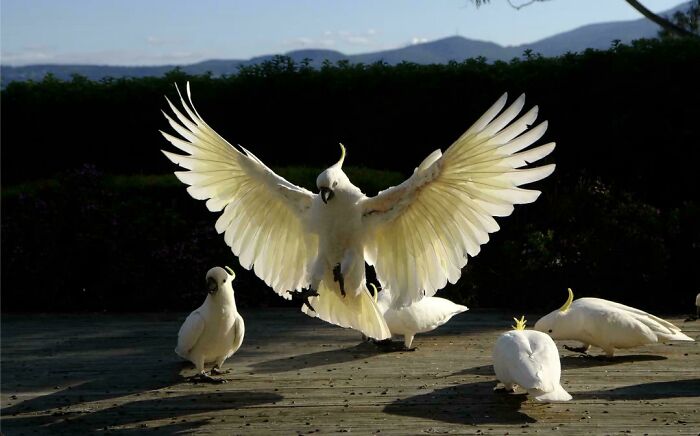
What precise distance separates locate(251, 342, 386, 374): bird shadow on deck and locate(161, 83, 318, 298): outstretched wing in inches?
20.5

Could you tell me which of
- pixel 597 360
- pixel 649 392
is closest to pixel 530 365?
pixel 649 392

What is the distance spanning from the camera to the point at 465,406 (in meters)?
5.03

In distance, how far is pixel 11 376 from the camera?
600 centimetres

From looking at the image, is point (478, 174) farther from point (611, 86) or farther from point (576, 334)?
point (611, 86)

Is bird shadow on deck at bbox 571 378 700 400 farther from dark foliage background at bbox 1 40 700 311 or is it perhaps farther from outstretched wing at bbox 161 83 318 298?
dark foliage background at bbox 1 40 700 311

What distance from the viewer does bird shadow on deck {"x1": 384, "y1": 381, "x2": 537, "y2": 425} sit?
15.7 ft

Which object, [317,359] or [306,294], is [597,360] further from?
[306,294]

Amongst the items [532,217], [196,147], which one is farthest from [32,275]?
[532,217]

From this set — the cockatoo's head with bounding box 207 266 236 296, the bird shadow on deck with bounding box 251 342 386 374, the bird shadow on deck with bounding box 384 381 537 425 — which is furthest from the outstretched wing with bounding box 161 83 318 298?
the bird shadow on deck with bounding box 384 381 537 425

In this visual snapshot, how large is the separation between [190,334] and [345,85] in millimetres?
5530

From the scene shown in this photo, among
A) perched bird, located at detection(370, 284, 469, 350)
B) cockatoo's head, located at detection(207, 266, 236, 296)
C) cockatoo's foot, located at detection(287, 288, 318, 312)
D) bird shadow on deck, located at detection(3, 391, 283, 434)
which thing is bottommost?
bird shadow on deck, located at detection(3, 391, 283, 434)

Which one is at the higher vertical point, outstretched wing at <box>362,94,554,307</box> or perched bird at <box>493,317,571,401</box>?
outstretched wing at <box>362,94,554,307</box>

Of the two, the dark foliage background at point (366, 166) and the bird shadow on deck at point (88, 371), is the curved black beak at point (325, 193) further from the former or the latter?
the dark foliage background at point (366, 166)

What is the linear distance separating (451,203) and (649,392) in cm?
159
